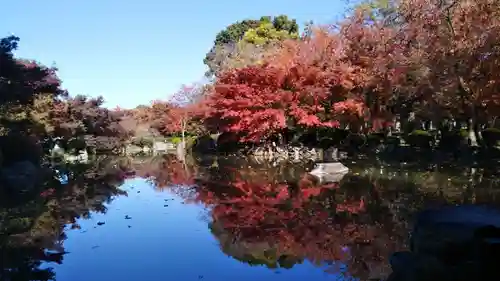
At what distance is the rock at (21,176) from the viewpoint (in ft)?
44.7

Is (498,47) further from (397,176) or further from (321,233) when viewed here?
(321,233)

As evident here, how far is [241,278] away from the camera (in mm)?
5176

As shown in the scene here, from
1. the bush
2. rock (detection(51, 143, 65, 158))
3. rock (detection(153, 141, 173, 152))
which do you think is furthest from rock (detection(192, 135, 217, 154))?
rock (detection(51, 143, 65, 158))

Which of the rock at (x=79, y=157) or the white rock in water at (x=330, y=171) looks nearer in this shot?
the white rock in water at (x=330, y=171)

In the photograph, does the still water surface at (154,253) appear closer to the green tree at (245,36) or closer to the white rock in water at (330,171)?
the white rock in water at (330,171)

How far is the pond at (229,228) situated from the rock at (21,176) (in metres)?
1.81

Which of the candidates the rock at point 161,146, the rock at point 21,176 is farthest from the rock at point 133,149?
the rock at point 21,176

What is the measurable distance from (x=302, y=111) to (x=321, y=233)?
49.1ft

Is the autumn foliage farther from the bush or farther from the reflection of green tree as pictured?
the bush

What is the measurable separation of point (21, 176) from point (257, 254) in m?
12.2

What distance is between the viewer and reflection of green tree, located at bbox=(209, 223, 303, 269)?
5.76 m

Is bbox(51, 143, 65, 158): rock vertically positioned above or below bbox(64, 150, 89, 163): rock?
above

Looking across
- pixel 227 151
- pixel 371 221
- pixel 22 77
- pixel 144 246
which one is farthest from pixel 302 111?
pixel 144 246

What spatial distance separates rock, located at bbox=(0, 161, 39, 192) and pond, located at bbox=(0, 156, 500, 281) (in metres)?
1.81
